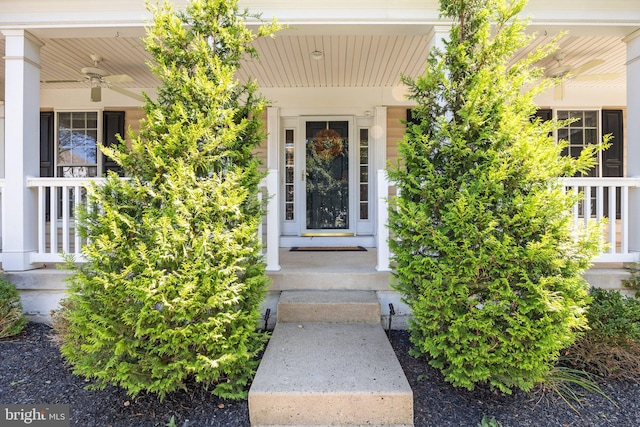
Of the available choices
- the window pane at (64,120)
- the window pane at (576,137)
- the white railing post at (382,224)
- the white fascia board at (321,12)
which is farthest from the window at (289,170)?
the window pane at (576,137)

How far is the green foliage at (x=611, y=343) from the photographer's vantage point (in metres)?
2.31

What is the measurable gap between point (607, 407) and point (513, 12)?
94.3 inches

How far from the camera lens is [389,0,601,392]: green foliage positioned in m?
1.92

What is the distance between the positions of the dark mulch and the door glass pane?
3.02 m

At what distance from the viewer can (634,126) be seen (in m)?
3.15

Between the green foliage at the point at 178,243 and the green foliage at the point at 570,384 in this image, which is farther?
the green foliage at the point at 570,384

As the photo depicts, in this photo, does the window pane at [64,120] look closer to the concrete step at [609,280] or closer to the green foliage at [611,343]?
the green foliage at [611,343]

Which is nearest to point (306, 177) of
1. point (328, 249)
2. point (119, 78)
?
point (328, 249)

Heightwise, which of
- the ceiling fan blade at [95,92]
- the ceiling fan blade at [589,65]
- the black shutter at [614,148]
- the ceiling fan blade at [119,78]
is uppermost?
the ceiling fan blade at [589,65]

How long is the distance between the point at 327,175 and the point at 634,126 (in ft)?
11.2

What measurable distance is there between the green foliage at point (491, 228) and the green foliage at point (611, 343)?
501 mm

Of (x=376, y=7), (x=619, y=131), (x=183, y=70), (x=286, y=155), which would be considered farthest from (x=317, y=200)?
(x=619, y=131)

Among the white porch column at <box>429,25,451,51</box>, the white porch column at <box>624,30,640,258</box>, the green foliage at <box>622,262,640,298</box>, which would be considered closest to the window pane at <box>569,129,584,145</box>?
the white porch column at <box>624,30,640,258</box>

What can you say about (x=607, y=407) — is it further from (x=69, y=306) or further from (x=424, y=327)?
(x=69, y=306)
